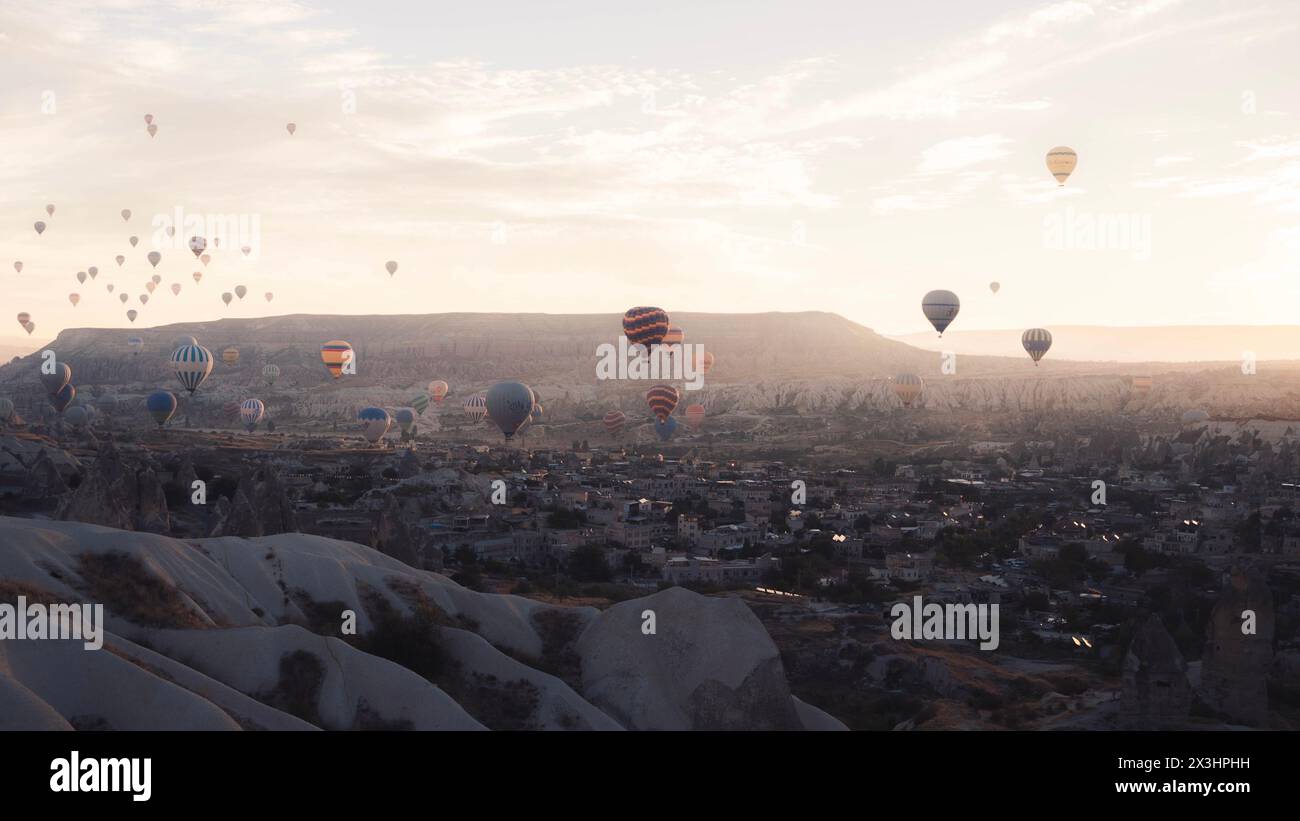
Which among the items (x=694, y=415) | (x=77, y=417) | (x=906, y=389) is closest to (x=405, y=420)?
(x=694, y=415)

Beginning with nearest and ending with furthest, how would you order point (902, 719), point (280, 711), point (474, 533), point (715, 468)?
point (280, 711) → point (902, 719) → point (474, 533) → point (715, 468)

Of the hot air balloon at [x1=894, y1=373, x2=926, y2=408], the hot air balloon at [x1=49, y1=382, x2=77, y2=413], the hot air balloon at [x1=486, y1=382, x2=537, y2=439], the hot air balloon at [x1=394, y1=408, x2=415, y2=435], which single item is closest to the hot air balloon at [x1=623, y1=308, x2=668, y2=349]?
the hot air balloon at [x1=486, y1=382, x2=537, y2=439]

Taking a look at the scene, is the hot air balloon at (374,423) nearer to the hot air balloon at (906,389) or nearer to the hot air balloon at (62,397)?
the hot air balloon at (62,397)

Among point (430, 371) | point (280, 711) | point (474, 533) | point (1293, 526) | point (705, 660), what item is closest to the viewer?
point (280, 711)

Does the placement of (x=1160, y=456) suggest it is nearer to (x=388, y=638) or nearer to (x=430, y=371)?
(x=388, y=638)

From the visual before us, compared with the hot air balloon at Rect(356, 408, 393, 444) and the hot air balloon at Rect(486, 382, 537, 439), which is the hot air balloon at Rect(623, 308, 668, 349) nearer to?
the hot air balloon at Rect(486, 382, 537, 439)

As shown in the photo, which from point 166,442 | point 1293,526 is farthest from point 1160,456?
point 166,442

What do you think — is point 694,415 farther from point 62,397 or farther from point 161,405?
point 62,397
